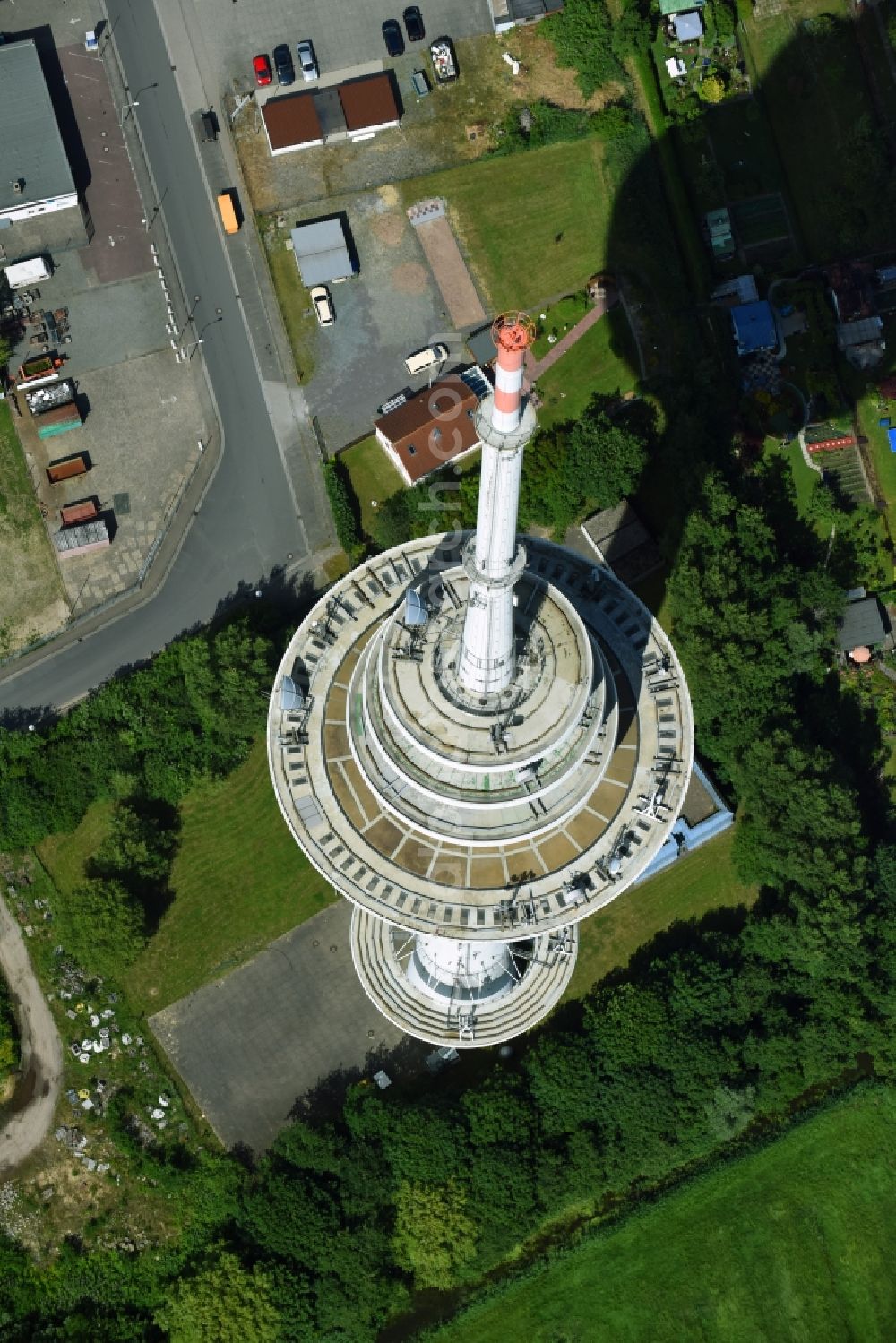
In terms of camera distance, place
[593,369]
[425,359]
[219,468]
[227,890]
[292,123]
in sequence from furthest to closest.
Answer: [593,369] < [292,123] < [425,359] < [219,468] < [227,890]

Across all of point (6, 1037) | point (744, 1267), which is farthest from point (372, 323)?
point (744, 1267)

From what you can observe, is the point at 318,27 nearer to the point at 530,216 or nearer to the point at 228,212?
the point at 228,212

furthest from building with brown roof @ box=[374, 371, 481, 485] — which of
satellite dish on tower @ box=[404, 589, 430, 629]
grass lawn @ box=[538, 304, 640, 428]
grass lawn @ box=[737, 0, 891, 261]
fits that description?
grass lawn @ box=[737, 0, 891, 261]

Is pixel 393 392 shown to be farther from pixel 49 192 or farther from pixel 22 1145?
pixel 22 1145

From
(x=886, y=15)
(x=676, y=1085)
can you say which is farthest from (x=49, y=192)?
(x=676, y=1085)

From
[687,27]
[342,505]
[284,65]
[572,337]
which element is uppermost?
[284,65]

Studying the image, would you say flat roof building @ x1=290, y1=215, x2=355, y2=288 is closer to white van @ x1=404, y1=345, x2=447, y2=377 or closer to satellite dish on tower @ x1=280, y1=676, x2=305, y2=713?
white van @ x1=404, y1=345, x2=447, y2=377
